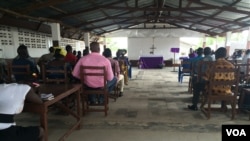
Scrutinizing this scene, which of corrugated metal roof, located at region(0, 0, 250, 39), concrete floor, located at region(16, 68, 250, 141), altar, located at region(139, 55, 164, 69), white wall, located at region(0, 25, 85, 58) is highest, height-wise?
corrugated metal roof, located at region(0, 0, 250, 39)

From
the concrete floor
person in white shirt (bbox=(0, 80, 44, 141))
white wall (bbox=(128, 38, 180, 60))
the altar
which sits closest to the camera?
person in white shirt (bbox=(0, 80, 44, 141))

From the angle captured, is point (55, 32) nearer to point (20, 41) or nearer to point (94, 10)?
point (20, 41)

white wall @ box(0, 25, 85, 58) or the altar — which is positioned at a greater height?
white wall @ box(0, 25, 85, 58)

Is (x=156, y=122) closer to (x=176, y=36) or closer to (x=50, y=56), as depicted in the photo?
(x=50, y=56)

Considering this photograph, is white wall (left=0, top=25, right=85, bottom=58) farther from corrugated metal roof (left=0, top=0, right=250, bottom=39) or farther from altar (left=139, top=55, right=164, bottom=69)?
altar (left=139, top=55, right=164, bottom=69)

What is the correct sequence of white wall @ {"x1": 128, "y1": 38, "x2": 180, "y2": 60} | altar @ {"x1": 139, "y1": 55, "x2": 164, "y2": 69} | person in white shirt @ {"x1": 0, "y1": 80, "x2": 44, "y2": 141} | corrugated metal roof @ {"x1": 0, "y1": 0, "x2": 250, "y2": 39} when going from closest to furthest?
person in white shirt @ {"x1": 0, "y1": 80, "x2": 44, "y2": 141}
corrugated metal roof @ {"x1": 0, "y1": 0, "x2": 250, "y2": 39}
altar @ {"x1": 139, "y1": 55, "x2": 164, "y2": 69}
white wall @ {"x1": 128, "y1": 38, "x2": 180, "y2": 60}

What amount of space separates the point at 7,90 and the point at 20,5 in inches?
190

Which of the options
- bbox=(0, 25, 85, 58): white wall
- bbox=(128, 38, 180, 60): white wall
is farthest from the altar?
bbox=(0, 25, 85, 58): white wall

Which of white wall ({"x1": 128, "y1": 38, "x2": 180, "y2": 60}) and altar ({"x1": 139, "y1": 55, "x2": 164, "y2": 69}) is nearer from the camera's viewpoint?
altar ({"x1": 139, "y1": 55, "x2": 164, "y2": 69})

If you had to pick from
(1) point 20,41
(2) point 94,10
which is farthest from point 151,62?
(1) point 20,41

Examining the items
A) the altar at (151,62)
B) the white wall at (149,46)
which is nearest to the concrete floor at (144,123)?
the altar at (151,62)

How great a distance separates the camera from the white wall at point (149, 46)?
47.8 feet

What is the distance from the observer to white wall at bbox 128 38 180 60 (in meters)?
14.6

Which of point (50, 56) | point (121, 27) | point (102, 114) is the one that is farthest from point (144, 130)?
point (121, 27)
